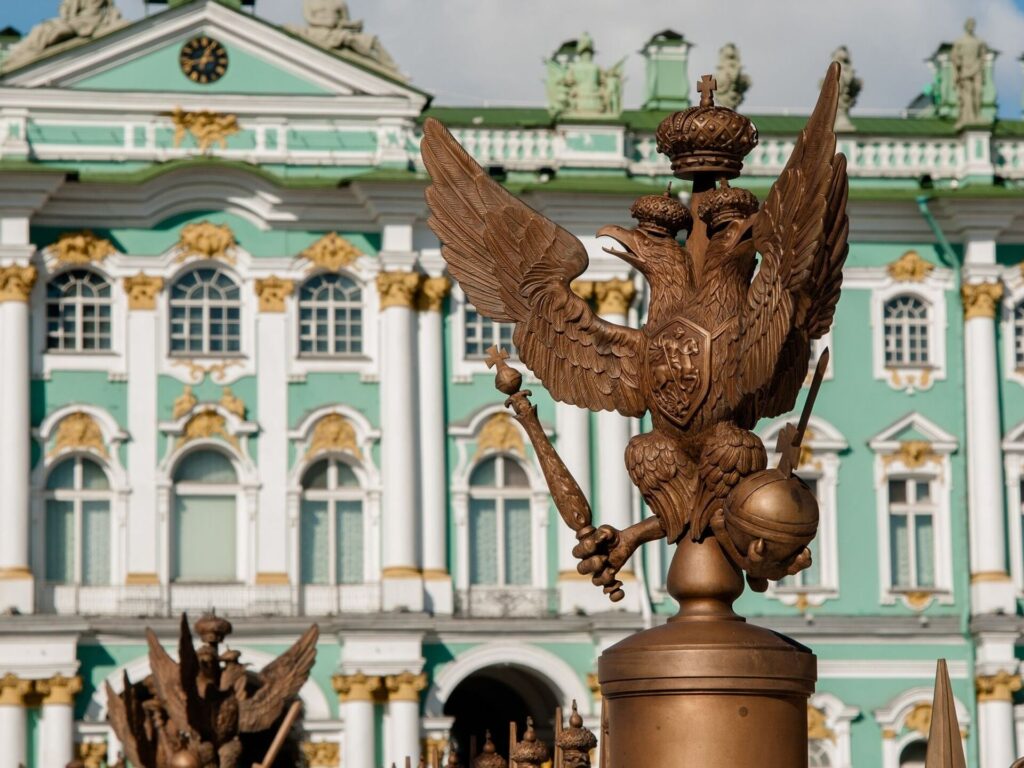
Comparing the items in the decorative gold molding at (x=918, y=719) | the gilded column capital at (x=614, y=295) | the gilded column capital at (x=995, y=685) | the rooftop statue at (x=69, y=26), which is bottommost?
the decorative gold molding at (x=918, y=719)

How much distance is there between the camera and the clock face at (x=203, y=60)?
4194 centimetres

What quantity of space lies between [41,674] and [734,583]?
33753 mm

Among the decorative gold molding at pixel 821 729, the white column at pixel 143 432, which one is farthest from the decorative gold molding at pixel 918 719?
the white column at pixel 143 432

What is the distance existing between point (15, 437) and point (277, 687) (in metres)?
13.6

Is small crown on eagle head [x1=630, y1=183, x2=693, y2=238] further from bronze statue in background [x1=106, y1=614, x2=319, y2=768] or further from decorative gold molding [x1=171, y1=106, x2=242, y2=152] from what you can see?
decorative gold molding [x1=171, y1=106, x2=242, y2=152]

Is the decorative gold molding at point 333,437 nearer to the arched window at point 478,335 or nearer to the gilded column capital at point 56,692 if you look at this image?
the arched window at point 478,335

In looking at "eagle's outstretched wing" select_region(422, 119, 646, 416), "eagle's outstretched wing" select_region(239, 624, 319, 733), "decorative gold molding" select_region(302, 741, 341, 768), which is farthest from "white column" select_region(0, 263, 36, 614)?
"eagle's outstretched wing" select_region(422, 119, 646, 416)

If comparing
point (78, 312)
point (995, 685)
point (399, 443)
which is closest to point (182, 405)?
point (78, 312)

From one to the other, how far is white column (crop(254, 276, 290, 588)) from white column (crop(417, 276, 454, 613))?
2096mm

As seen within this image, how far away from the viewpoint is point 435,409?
42531mm

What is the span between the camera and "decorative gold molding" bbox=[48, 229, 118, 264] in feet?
138

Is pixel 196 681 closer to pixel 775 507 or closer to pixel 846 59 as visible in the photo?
pixel 775 507

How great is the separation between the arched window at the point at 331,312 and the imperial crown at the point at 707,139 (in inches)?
1390

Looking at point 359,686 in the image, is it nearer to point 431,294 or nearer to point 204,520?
point 204,520
